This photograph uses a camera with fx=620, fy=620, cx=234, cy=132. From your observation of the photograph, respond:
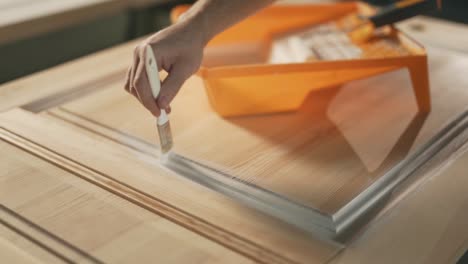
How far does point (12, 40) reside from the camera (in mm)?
1254

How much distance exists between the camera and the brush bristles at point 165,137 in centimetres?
78

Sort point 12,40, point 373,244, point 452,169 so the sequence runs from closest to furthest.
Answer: point 373,244 → point 452,169 → point 12,40

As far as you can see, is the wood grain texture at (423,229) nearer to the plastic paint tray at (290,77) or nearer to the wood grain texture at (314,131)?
the wood grain texture at (314,131)

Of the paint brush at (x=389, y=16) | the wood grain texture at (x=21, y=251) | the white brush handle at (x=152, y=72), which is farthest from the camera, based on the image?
the paint brush at (x=389, y=16)

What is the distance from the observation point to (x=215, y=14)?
806mm

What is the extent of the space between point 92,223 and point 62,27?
2.65ft

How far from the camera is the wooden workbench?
0.61 m

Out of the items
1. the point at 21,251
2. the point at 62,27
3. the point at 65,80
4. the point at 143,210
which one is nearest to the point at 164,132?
the point at 143,210

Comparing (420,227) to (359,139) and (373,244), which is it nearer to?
(373,244)

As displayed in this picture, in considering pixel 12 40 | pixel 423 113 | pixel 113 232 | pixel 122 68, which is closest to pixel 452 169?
pixel 423 113

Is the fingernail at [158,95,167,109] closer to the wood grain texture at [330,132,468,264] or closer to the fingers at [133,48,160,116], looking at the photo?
the fingers at [133,48,160,116]

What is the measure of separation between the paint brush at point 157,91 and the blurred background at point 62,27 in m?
0.61

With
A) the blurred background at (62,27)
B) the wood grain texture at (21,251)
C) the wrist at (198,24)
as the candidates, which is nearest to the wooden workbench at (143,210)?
the wood grain texture at (21,251)

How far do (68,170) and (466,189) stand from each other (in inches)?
18.7
